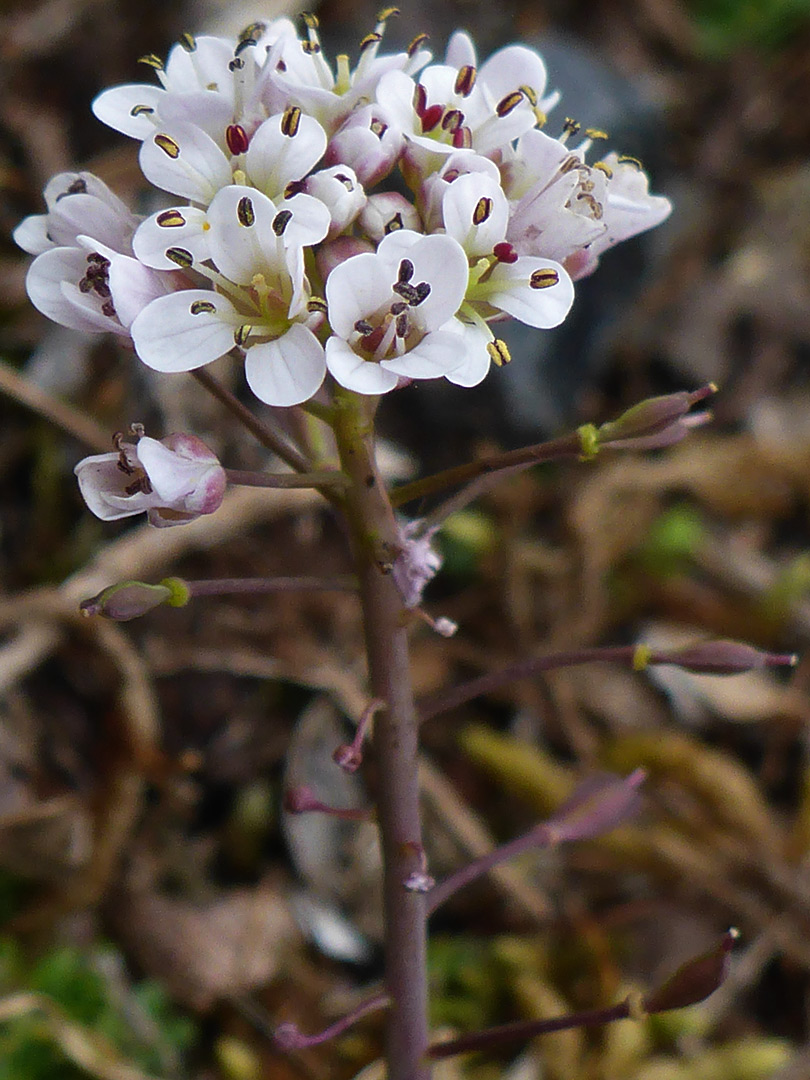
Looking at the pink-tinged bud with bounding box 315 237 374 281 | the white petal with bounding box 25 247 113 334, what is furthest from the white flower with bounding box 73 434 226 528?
the pink-tinged bud with bounding box 315 237 374 281

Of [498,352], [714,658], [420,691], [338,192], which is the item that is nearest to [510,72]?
[338,192]

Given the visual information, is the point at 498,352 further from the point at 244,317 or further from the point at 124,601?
the point at 124,601

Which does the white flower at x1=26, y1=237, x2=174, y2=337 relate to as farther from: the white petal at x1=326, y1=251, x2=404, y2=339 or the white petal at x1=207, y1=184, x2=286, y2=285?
the white petal at x1=326, y1=251, x2=404, y2=339

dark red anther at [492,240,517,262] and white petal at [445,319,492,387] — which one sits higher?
dark red anther at [492,240,517,262]

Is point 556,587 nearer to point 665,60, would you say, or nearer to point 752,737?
point 752,737

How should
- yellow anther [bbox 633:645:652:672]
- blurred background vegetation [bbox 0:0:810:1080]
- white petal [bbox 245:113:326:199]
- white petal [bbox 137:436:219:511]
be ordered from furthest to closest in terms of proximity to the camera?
blurred background vegetation [bbox 0:0:810:1080] → yellow anther [bbox 633:645:652:672] → white petal [bbox 245:113:326:199] → white petal [bbox 137:436:219:511]

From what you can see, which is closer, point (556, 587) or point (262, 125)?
point (262, 125)

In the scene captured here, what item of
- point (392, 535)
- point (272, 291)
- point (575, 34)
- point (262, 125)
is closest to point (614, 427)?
point (392, 535)
